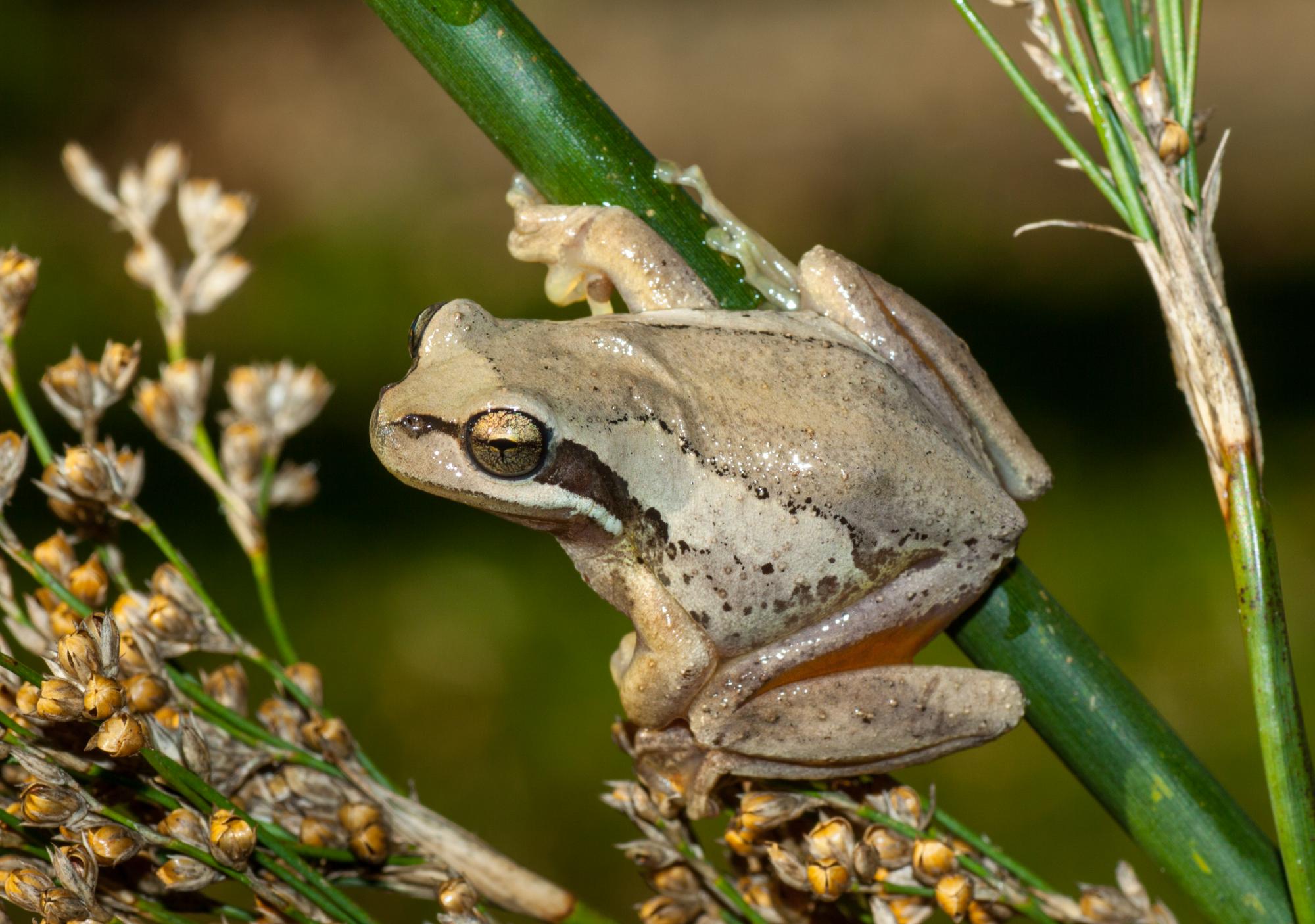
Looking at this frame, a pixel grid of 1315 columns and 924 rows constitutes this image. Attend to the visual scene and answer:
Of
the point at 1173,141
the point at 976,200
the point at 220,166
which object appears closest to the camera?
the point at 1173,141

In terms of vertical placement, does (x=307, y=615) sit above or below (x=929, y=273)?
above

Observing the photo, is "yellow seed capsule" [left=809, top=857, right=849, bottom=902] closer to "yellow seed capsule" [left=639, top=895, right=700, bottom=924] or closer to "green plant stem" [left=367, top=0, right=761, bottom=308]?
"yellow seed capsule" [left=639, top=895, right=700, bottom=924]

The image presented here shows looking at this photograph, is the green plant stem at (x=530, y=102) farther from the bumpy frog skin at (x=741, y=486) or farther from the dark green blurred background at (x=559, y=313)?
the dark green blurred background at (x=559, y=313)

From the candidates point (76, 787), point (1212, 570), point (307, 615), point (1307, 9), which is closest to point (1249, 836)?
point (76, 787)

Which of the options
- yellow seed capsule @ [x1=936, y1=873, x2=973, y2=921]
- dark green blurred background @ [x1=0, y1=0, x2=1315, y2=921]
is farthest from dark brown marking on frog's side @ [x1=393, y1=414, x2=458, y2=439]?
dark green blurred background @ [x1=0, y1=0, x2=1315, y2=921]

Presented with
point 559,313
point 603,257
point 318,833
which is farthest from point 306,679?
point 559,313

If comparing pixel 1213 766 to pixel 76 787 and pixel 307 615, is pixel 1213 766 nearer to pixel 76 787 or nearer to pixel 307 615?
pixel 307 615
